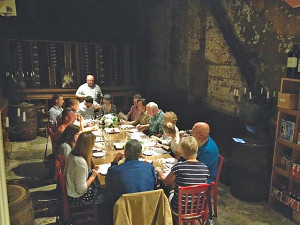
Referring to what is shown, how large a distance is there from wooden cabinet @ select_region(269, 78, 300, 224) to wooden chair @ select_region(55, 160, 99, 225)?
8.99 feet

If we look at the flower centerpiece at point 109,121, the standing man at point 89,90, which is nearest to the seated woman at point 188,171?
the flower centerpiece at point 109,121

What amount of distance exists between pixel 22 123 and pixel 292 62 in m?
6.65

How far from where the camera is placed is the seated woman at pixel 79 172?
3.22m

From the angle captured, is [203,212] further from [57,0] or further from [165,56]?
[57,0]

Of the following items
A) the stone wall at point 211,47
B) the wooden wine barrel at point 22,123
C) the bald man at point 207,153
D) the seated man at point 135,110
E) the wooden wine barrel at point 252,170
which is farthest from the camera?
the wooden wine barrel at point 22,123

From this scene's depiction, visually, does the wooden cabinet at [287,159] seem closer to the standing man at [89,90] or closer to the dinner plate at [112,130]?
the dinner plate at [112,130]

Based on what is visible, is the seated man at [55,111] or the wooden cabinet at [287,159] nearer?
the wooden cabinet at [287,159]

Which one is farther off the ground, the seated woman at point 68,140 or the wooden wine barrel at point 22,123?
the seated woman at point 68,140

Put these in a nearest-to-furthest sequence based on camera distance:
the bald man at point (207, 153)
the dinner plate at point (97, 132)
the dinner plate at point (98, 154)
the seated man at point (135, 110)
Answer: the bald man at point (207, 153) < the dinner plate at point (98, 154) < the dinner plate at point (97, 132) < the seated man at point (135, 110)

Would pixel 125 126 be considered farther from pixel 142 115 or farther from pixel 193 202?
pixel 193 202

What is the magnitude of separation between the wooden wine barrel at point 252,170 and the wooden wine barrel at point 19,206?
3171 millimetres

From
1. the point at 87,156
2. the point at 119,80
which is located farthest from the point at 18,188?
the point at 119,80

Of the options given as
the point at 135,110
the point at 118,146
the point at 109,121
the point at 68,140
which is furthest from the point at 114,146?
the point at 135,110

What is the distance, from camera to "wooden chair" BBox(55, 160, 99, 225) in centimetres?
328
